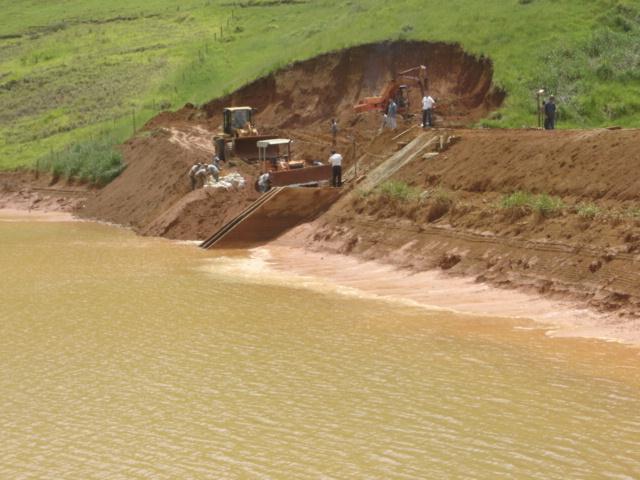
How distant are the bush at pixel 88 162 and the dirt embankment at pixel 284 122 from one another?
0.97m

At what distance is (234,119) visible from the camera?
46812 mm

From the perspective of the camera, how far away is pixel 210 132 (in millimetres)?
54281

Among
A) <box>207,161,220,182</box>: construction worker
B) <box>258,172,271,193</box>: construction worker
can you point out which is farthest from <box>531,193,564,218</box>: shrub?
<box>207,161,220,182</box>: construction worker

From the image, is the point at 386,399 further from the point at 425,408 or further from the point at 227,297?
the point at 227,297

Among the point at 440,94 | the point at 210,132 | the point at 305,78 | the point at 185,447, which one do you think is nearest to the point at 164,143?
the point at 210,132

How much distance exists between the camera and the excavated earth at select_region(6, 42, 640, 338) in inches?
939

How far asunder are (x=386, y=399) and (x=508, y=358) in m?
3.58

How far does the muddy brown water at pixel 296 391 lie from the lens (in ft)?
42.6

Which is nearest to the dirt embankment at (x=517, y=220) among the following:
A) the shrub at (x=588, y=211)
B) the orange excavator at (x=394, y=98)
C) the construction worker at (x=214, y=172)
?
the shrub at (x=588, y=211)

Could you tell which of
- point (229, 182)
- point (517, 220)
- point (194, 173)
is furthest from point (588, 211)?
point (194, 173)

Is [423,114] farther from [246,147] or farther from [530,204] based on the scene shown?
[530,204]

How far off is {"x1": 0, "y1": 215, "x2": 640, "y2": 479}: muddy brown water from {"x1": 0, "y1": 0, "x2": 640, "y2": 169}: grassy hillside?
2168cm

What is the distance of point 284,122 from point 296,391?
3907 centimetres

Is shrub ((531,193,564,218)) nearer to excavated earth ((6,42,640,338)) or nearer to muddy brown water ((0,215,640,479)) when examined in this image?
excavated earth ((6,42,640,338))
